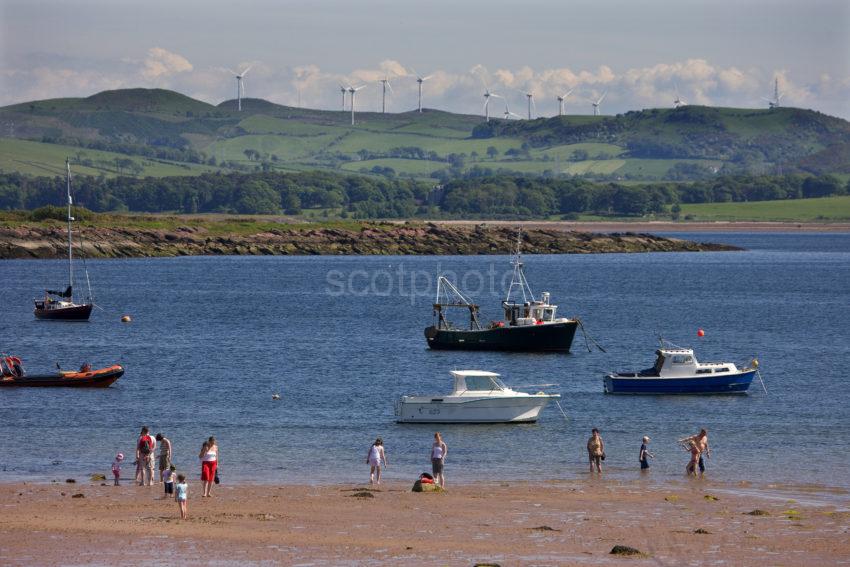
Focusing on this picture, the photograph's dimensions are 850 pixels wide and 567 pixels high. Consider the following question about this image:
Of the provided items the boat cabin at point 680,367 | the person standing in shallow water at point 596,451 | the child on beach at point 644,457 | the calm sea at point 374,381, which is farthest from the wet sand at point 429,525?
the boat cabin at point 680,367

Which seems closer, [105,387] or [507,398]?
[507,398]

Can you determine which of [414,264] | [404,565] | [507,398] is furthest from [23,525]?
[414,264]

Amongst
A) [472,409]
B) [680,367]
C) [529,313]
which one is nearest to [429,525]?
[472,409]

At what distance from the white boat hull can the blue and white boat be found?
418 inches

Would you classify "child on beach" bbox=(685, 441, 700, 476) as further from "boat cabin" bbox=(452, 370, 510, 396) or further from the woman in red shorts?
the woman in red shorts

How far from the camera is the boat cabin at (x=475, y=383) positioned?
53922 millimetres

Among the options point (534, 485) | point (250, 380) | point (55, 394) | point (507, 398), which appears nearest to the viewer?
point (534, 485)

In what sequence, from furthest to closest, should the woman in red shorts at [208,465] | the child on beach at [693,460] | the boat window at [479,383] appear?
the boat window at [479,383] < the child on beach at [693,460] < the woman in red shorts at [208,465]

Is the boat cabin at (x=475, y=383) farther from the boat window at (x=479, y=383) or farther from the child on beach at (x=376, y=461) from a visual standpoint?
the child on beach at (x=376, y=461)

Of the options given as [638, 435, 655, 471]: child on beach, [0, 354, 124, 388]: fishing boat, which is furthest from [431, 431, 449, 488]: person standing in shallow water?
[0, 354, 124, 388]: fishing boat

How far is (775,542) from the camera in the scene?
3347 cm

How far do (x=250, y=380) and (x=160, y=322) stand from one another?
35.4m

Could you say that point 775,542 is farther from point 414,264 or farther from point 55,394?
point 414,264

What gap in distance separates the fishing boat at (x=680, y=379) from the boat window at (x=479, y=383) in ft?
36.8
